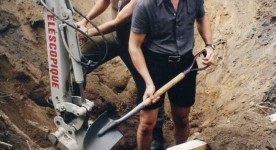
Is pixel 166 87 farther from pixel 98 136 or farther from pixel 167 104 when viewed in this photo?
pixel 167 104

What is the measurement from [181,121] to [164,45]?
90 cm

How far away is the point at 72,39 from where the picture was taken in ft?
13.6

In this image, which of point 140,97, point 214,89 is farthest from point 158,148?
point 214,89

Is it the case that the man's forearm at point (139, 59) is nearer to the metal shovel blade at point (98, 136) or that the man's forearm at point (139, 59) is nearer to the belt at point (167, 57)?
the belt at point (167, 57)

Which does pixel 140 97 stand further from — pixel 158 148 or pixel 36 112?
pixel 36 112

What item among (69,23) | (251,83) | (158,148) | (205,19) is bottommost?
(158,148)

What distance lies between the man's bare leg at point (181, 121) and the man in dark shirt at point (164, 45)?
82 millimetres

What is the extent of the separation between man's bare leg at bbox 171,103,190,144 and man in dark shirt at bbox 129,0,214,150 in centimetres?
8

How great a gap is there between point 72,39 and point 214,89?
7.06 ft

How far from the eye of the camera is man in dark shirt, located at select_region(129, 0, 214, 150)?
398cm

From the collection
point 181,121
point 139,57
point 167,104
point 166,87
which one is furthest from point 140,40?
point 167,104

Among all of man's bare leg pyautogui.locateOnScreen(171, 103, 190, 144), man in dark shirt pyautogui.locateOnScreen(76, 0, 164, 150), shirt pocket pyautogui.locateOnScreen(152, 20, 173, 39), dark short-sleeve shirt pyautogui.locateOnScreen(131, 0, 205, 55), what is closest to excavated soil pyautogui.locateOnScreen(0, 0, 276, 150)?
man's bare leg pyautogui.locateOnScreen(171, 103, 190, 144)

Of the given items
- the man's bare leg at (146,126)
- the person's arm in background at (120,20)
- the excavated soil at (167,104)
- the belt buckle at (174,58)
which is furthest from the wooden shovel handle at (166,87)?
the person's arm in background at (120,20)

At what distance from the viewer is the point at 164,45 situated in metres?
4.12
